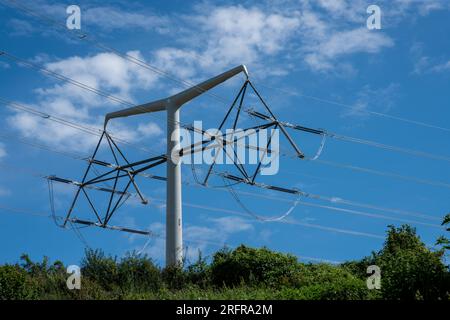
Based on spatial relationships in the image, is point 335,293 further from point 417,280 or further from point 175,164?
point 175,164

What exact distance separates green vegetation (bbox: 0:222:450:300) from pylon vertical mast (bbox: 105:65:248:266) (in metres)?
3.58

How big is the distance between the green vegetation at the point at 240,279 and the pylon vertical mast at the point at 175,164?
3577 mm

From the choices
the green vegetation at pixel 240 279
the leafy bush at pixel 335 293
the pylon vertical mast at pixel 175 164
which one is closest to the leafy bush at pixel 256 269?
the green vegetation at pixel 240 279

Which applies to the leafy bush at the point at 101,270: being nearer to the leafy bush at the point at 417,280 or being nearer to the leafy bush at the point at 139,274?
the leafy bush at the point at 139,274

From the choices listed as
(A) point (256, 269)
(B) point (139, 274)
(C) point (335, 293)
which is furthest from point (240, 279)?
(C) point (335, 293)

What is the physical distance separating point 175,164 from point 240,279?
9631 mm

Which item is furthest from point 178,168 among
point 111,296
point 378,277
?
point 378,277

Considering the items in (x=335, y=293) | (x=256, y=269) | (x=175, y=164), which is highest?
(x=175, y=164)

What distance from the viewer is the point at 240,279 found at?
26688mm

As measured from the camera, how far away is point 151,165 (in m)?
36.8

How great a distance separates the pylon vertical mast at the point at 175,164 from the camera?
3309 cm
